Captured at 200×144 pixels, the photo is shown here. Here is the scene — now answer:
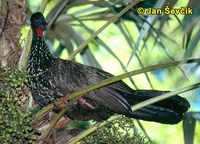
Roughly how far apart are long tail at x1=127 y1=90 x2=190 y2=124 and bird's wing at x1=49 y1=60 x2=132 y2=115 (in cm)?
15

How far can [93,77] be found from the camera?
4.00m

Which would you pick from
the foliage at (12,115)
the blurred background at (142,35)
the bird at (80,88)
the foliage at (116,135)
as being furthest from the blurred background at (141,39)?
the foliage at (12,115)

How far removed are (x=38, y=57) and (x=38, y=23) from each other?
26 cm

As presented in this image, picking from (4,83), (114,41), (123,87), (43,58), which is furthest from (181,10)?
(114,41)

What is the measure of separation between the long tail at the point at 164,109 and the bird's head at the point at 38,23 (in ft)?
2.79

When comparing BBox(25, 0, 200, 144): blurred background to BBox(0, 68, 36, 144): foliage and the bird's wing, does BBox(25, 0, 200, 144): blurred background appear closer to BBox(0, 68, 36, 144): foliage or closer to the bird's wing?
the bird's wing

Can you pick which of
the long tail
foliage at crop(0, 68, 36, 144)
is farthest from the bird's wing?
foliage at crop(0, 68, 36, 144)

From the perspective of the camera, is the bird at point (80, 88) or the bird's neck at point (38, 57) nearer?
the bird at point (80, 88)

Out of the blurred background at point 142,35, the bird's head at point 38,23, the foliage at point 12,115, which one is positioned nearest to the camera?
the foliage at point 12,115

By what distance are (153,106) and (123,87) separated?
269mm

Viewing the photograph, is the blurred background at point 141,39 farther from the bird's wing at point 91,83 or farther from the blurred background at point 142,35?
the bird's wing at point 91,83

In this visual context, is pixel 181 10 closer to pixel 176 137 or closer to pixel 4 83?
pixel 4 83

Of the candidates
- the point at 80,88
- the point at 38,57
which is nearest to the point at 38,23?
the point at 38,57

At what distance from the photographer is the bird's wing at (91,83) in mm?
3777
